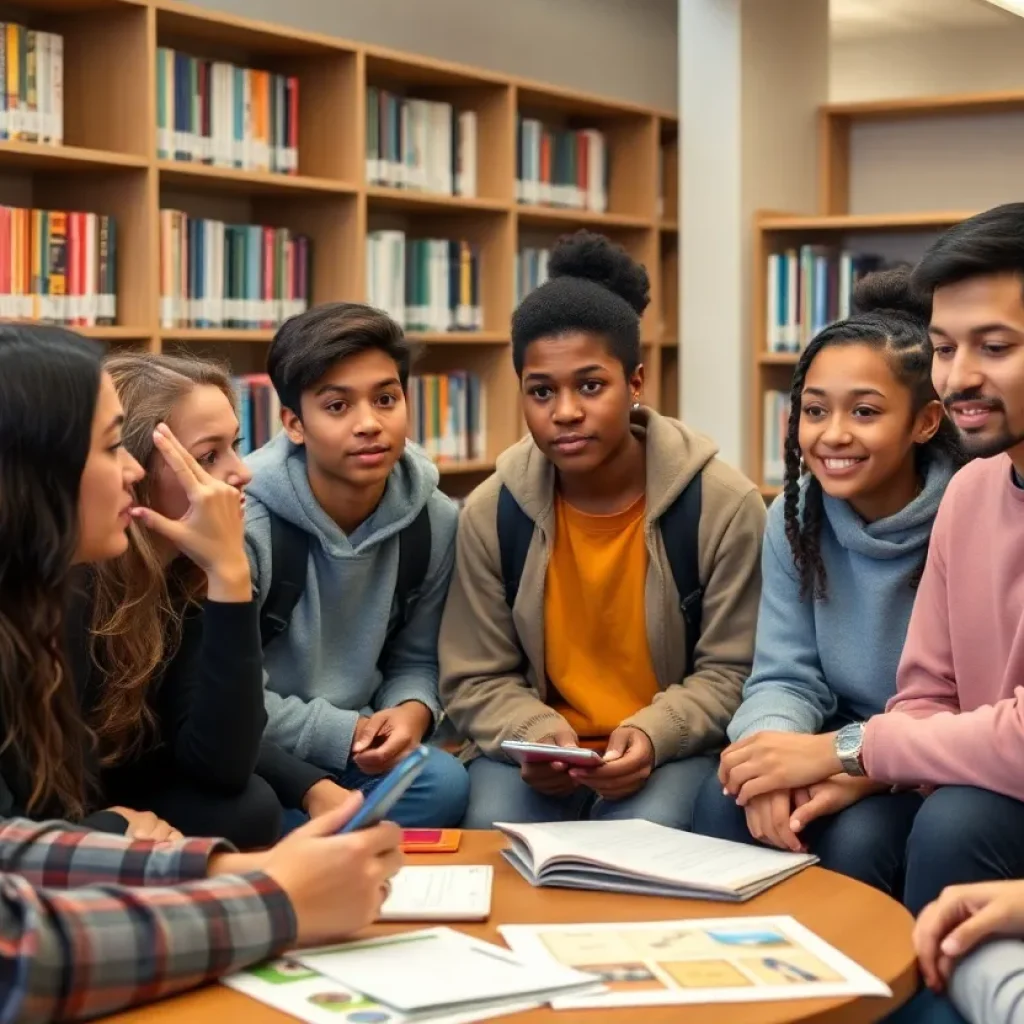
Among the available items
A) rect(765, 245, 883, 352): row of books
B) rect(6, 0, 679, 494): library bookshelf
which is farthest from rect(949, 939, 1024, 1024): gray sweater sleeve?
rect(765, 245, 883, 352): row of books

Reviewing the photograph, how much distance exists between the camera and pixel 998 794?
1885 millimetres

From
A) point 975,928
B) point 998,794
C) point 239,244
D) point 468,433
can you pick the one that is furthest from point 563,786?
point 468,433

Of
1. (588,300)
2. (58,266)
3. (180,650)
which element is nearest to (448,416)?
(58,266)

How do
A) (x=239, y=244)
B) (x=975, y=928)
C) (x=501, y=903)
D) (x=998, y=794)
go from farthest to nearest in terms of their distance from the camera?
1. (x=239, y=244)
2. (x=998, y=794)
3. (x=501, y=903)
4. (x=975, y=928)

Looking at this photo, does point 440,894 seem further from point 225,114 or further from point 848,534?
point 225,114

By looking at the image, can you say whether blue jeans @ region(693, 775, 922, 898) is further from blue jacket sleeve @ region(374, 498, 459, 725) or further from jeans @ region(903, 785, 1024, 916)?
blue jacket sleeve @ region(374, 498, 459, 725)

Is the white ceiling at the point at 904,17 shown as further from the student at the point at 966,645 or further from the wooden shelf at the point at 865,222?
the student at the point at 966,645

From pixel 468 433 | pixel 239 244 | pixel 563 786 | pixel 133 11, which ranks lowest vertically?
pixel 563 786

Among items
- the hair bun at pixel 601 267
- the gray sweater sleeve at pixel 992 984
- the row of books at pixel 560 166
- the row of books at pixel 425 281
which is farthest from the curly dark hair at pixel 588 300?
the row of books at pixel 560 166

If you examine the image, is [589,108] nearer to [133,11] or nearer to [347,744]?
[133,11]

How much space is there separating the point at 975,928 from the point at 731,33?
4.15m

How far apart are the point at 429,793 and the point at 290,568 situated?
17.5 inches

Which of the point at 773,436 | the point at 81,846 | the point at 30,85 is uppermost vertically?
the point at 30,85

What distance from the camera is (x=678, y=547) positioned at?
2609 mm
